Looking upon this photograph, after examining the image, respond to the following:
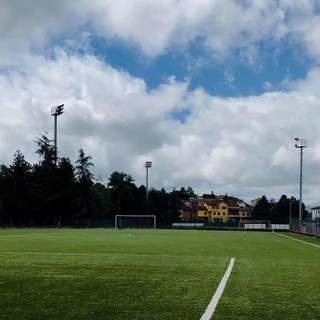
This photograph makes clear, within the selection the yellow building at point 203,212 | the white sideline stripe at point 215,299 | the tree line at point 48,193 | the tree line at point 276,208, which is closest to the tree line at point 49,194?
the tree line at point 48,193

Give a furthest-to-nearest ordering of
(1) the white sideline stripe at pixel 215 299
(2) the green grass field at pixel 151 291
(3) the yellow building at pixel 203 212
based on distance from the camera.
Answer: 1. (3) the yellow building at pixel 203 212
2. (2) the green grass field at pixel 151 291
3. (1) the white sideline stripe at pixel 215 299

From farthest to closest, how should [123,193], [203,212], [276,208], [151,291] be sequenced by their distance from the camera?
[203,212], [276,208], [123,193], [151,291]

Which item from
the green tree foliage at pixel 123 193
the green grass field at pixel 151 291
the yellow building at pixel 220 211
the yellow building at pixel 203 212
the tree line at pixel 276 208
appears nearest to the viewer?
the green grass field at pixel 151 291

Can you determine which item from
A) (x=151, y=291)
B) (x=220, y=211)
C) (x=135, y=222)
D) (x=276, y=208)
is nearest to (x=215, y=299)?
(x=151, y=291)

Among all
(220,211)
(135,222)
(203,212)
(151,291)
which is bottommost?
(135,222)

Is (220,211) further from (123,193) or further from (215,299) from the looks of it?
(215,299)

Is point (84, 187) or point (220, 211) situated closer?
point (84, 187)

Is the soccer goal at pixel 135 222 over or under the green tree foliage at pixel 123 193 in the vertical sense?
under

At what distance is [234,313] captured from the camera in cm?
723

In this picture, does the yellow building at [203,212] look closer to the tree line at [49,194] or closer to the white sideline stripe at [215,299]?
the tree line at [49,194]

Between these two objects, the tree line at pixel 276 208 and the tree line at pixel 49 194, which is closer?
the tree line at pixel 49 194

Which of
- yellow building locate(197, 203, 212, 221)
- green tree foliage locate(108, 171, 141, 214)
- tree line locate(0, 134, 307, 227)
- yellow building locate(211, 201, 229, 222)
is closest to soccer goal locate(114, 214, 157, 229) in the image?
tree line locate(0, 134, 307, 227)

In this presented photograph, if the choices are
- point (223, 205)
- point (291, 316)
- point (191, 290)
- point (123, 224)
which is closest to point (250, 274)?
point (191, 290)

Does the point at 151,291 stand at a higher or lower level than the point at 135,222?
higher
